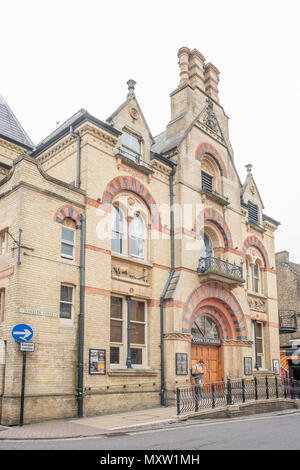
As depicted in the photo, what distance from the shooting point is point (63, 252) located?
1700 cm

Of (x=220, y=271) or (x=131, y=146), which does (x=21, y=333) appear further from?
(x=220, y=271)

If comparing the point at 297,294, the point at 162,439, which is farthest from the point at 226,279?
the point at 297,294

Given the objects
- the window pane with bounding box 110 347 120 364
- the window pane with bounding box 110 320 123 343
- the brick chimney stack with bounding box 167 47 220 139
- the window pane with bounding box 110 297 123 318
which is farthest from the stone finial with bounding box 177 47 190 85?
the window pane with bounding box 110 347 120 364

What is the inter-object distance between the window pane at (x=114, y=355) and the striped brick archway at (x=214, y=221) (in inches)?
279

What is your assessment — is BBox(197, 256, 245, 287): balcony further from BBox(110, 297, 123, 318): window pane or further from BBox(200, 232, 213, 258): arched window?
BBox(110, 297, 123, 318): window pane

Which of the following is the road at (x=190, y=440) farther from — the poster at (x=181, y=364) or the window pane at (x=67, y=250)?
the window pane at (x=67, y=250)

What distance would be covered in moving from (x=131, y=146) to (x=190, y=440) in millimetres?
13662

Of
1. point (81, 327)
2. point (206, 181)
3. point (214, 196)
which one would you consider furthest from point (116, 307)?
point (206, 181)

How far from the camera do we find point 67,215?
17109 mm

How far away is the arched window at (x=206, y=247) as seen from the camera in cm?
2353

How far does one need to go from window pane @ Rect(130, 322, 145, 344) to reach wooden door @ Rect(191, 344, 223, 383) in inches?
124

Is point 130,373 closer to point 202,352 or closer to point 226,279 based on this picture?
point 202,352

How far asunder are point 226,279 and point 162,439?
12134 mm

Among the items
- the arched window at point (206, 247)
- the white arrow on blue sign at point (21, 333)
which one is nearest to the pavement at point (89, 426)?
the white arrow on blue sign at point (21, 333)
